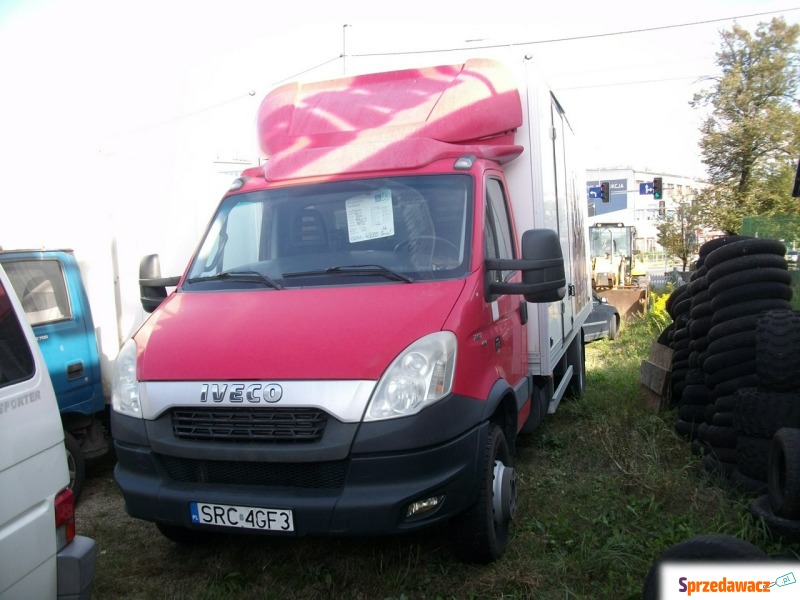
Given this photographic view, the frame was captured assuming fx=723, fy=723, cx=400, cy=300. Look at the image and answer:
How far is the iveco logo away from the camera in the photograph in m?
3.34

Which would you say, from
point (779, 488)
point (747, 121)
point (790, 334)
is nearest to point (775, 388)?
point (790, 334)

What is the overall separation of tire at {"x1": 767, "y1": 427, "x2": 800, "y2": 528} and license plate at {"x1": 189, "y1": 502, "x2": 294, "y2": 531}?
256cm

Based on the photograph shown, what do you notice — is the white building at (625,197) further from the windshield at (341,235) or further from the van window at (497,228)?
the windshield at (341,235)

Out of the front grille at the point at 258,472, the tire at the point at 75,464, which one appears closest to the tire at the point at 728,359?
the front grille at the point at 258,472

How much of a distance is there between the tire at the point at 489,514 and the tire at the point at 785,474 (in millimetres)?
1424

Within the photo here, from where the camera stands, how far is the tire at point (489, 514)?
12.2ft

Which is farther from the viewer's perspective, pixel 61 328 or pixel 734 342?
pixel 61 328

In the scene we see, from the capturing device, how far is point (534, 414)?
543cm

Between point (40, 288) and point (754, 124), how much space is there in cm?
1778

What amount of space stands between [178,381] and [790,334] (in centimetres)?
360

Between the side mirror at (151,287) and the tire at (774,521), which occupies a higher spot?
the side mirror at (151,287)

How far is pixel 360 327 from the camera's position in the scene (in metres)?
3.53

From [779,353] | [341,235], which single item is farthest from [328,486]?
[779,353]

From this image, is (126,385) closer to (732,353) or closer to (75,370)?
(75,370)
